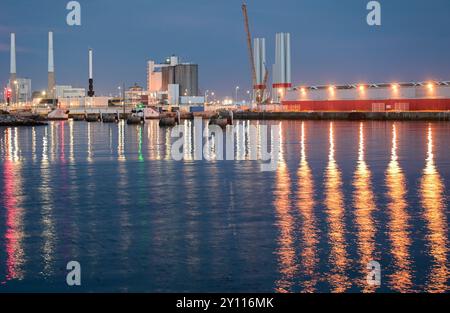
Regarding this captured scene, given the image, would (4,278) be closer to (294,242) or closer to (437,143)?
(294,242)

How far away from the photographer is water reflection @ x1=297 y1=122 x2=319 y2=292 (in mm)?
7141

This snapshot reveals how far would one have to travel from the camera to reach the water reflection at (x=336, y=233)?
706cm

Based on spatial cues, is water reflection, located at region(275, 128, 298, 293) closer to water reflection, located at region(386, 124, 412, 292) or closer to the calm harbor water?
the calm harbor water

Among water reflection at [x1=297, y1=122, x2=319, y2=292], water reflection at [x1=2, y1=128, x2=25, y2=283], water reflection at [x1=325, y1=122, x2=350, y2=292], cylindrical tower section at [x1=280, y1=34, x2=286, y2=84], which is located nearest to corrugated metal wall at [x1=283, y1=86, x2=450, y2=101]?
cylindrical tower section at [x1=280, y1=34, x2=286, y2=84]

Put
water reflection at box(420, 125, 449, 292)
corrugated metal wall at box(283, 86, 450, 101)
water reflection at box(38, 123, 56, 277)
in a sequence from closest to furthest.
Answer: water reflection at box(420, 125, 449, 292), water reflection at box(38, 123, 56, 277), corrugated metal wall at box(283, 86, 450, 101)

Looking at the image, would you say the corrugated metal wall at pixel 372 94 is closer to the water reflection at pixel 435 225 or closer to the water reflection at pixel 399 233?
the water reflection at pixel 435 225

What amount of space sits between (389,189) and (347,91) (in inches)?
2697

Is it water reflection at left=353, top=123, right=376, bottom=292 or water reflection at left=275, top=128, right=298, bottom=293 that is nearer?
water reflection at left=275, top=128, right=298, bottom=293

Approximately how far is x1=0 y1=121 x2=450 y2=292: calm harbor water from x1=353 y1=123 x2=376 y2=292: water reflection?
2cm

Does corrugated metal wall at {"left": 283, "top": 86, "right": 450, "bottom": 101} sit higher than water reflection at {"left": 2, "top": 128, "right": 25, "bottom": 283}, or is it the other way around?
corrugated metal wall at {"left": 283, "top": 86, "right": 450, "bottom": 101}

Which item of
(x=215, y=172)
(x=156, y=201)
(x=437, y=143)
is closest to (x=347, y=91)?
Answer: (x=437, y=143)

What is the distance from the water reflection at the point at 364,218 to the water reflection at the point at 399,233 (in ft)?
0.83

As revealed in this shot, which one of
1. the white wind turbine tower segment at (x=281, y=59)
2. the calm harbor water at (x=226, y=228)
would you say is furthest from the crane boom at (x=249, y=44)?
the calm harbor water at (x=226, y=228)

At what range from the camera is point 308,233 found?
9.38m
